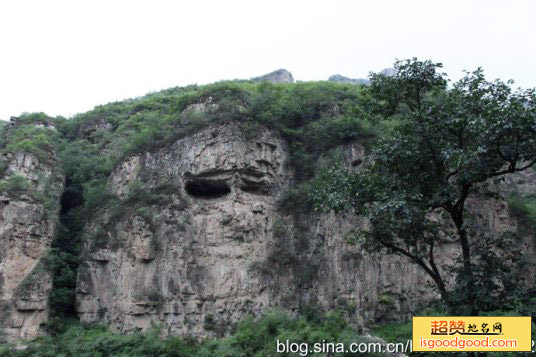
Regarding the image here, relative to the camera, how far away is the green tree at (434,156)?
10086mm

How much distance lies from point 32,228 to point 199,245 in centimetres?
774

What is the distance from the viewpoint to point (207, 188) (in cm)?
2562

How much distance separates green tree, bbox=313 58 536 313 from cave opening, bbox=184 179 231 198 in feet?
40.8

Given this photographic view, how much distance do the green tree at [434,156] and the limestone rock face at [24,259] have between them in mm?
15935

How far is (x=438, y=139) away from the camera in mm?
11203

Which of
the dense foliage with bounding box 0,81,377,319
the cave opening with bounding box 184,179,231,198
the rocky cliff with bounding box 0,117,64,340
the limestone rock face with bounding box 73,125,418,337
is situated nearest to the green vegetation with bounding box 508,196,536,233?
the limestone rock face with bounding box 73,125,418,337

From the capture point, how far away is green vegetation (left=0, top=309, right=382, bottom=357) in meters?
16.8

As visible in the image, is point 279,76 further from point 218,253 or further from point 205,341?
point 205,341

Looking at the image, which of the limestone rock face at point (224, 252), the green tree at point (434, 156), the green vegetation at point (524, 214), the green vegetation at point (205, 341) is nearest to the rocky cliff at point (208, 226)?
the limestone rock face at point (224, 252)

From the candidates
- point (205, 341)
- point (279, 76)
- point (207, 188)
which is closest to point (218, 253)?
point (207, 188)

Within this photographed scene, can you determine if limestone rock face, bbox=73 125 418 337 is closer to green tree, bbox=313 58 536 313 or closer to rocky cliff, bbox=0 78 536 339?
rocky cliff, bbox=0 78 536 339

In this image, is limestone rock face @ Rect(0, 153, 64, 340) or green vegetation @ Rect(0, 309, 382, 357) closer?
green vegetation @ Rect(0, 309, 382, 357)

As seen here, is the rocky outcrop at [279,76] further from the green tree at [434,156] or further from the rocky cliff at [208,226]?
the green tree at [434,156]

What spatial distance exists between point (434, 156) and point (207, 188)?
52.0ft
